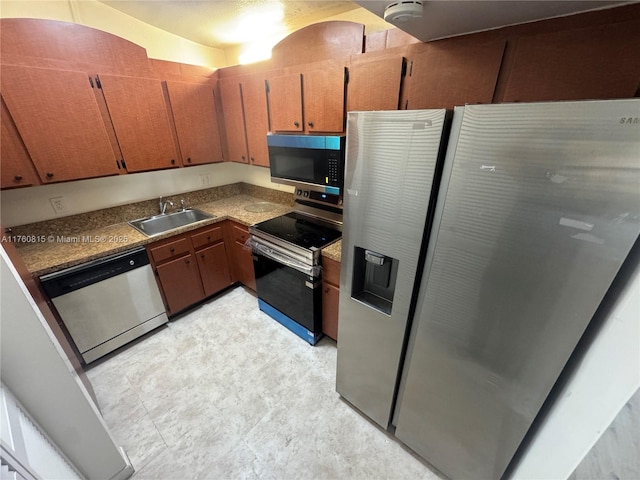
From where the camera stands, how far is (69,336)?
5.61ft

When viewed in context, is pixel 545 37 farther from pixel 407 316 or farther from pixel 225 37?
pixel 225 37

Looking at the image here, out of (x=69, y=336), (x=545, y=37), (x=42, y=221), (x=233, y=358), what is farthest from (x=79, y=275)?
(x=545, y=37)

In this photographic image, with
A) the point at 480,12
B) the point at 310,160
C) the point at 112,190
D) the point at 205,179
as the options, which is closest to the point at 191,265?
the point at 112,190

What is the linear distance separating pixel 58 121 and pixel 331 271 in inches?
79.9

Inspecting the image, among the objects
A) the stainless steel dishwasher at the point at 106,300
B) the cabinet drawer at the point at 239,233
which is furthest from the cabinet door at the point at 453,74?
the stainless steel dishwasher at the point at 106,300

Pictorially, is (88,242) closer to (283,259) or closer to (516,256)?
(283,259)

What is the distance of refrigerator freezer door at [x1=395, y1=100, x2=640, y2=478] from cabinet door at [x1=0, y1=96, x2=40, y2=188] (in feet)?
7.75

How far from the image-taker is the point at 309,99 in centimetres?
171

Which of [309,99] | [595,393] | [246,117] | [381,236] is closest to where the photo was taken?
[595,393]

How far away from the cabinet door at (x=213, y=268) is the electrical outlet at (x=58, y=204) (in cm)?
103

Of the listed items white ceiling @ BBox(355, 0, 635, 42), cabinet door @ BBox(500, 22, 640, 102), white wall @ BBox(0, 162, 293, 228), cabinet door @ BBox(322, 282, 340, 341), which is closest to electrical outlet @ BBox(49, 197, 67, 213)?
white wall @ BBox(0, 162, 293, 228)

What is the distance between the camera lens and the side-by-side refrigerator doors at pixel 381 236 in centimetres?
92

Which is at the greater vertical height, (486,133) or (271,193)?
(486,133)

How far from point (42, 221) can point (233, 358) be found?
178 cm
